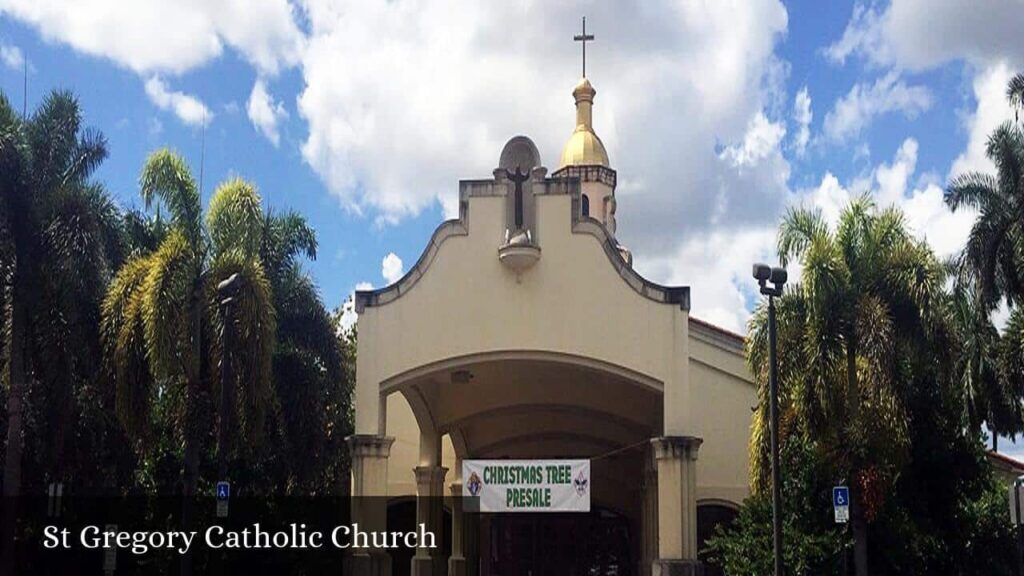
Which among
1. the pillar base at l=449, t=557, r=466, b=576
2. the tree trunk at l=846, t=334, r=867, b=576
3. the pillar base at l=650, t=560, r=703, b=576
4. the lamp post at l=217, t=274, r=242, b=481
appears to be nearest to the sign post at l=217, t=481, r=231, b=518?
the lamp post at l=217, t=274, r=242, b=481

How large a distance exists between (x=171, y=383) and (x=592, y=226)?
9.00 meters

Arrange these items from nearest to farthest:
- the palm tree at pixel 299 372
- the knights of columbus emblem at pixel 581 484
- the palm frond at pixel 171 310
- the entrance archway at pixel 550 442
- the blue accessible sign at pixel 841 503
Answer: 1. the blue accessible sign at pixel 841 503
2. the palm frond at pixel 171 310
3. the knights of columbus emblem at pixel 581 484
4. the palm tree at pixel 299 372
5. the entrance archway at pixel 550 442

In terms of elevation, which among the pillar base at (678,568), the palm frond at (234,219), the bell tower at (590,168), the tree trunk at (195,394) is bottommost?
the pillar base at (678,568)

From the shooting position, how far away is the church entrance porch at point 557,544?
36.0 m

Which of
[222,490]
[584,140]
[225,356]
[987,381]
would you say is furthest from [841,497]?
[584,140]

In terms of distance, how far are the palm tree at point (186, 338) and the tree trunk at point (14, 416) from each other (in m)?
1.64

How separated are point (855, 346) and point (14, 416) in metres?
15.7

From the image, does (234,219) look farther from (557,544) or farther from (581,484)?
(557,544)

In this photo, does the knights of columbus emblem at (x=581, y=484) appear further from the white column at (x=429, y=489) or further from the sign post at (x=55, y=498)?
the sign post at (x=55, y=498)

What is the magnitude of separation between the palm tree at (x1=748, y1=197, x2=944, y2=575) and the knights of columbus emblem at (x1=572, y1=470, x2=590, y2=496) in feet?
11.8

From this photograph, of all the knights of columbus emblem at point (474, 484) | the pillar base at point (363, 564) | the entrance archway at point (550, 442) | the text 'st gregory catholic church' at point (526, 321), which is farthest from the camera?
the entrance archway at point (550, 442)

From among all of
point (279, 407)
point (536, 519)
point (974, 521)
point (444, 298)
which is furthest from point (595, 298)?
point (536, 519)

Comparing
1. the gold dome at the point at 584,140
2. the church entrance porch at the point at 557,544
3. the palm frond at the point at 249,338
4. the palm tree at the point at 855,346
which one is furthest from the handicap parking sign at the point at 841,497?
the gold dome at the point at 584,140

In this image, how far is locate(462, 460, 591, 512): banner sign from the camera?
940 inches
